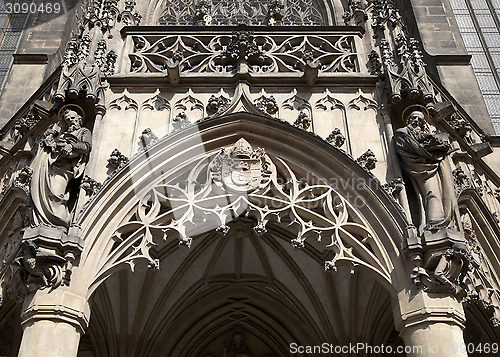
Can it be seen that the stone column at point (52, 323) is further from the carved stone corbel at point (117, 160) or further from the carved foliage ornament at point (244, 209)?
the carved stone corbel at point (117, 160)

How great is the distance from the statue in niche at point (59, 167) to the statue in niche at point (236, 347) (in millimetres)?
5381

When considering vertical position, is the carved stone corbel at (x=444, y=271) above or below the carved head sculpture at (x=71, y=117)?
below

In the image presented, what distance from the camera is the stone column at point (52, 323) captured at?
254 inches

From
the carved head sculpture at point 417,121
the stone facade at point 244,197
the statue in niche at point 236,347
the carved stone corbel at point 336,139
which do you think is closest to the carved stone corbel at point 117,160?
the stone facade at point 244,197

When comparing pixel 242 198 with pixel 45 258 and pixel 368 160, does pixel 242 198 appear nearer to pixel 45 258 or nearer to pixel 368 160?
pixel 368 160

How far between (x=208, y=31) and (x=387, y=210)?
14.6ft

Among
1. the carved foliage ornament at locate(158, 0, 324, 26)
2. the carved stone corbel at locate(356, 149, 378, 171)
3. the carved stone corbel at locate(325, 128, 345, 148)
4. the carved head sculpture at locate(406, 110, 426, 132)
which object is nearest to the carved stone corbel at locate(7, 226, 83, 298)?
the carved stone corbel at locate(325, 128, 345, 148)

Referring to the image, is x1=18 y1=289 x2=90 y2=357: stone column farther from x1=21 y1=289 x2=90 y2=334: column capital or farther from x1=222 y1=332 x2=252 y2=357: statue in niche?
x1=222 y1=332 x2=252 y2=357: statue in niche

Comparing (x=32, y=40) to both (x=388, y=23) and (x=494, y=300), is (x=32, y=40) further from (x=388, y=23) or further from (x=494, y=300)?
(x=494, y=300)

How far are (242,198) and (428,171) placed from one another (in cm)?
247

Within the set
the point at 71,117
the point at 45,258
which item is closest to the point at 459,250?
the point at 45,258

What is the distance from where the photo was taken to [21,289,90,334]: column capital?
665 centimetres

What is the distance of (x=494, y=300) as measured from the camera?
8312 millimetres

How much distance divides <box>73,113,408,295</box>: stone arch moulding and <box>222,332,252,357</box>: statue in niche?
4071 millimetres
